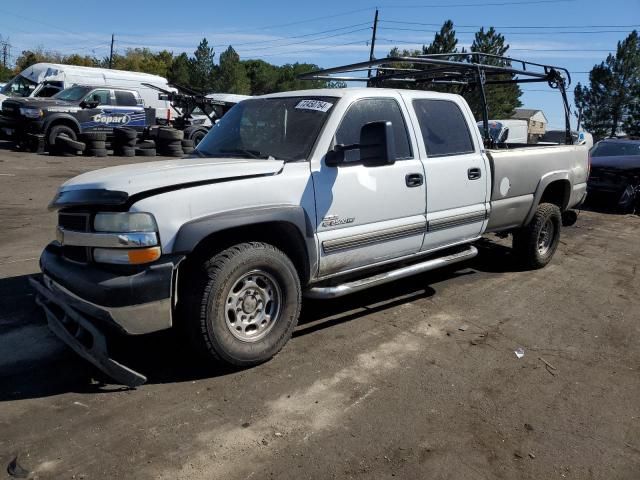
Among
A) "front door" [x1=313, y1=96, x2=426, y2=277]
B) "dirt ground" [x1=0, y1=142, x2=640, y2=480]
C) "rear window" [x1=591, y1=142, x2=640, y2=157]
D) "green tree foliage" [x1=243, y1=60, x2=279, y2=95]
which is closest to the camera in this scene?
"dirt ground" [x1=0, y1=142, x2=640, y2=480]

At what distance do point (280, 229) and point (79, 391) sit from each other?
5.39 feet

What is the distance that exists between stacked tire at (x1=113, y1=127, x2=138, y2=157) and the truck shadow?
13095 mm

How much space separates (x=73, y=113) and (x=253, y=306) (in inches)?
634

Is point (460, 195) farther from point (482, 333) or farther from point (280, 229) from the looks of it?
point (280, 229)

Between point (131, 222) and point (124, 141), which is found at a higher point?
point (124, 141)

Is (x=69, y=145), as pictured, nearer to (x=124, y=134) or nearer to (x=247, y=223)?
(x=124, y=134)

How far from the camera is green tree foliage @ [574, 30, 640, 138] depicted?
55.2 metres

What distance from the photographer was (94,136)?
677 inches

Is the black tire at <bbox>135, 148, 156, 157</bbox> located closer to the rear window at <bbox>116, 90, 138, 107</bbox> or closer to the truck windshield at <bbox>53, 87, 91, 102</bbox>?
the rear window at <bbox>116, 90, 138, 107</bbox>

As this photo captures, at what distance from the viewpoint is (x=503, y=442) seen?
304 cm

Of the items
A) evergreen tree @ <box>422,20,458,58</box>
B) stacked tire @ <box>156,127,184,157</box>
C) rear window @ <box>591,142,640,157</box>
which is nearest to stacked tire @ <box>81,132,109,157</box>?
stacked tire @ <box>156,127,184,157</box>

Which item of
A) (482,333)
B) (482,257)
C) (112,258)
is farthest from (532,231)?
(112,258)

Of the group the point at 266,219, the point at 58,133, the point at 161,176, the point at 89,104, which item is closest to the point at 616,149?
the point at 266,219

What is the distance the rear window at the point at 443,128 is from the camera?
191 inches
